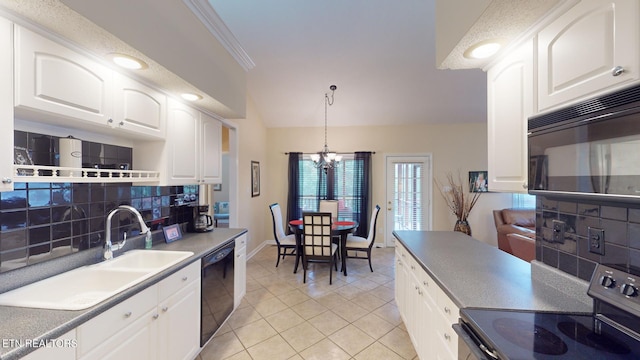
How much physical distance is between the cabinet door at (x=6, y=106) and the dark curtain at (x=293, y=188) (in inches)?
169

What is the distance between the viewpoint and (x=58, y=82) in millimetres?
1215

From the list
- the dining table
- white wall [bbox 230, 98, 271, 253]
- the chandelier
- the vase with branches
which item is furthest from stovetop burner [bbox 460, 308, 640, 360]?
the vase with branches

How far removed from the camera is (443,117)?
491 centimetres

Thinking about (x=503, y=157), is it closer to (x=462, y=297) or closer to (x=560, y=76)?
(x=560, y=76)

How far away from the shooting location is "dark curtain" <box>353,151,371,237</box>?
5117 millimetres

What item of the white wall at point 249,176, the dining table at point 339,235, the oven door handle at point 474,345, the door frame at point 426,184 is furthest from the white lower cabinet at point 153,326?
the door frame at point 426,184

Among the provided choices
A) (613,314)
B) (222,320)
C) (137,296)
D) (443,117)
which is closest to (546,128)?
(613,314)

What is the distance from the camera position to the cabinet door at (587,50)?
80 centimetres

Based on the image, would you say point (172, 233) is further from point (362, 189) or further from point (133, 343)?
point (362, 189)

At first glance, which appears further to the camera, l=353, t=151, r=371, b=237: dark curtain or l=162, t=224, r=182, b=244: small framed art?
l=353, t=151, r=371, b=237: dark curtain

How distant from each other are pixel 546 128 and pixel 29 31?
2.39 m

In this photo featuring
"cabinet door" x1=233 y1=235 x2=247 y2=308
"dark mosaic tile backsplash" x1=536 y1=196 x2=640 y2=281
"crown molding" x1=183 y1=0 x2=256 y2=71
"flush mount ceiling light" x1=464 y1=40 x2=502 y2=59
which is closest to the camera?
"dark mosaic tile backsplash" x1=536 y1=196 x2=640 y2=281

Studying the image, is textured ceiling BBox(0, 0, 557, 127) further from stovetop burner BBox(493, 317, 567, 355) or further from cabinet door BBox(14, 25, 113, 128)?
stovetop burner BBox(493, 317, 567, 355)

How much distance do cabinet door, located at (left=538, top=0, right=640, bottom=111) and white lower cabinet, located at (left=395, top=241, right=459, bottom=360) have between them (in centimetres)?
111
